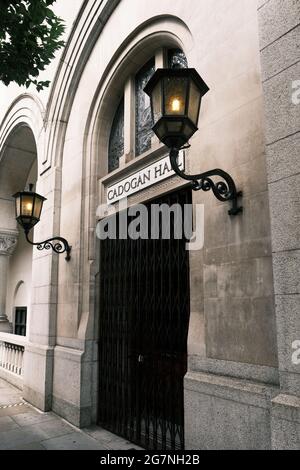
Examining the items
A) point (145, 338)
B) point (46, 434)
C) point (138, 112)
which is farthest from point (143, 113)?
point (46, 434)

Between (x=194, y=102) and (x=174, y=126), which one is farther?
(x=194, y=102)

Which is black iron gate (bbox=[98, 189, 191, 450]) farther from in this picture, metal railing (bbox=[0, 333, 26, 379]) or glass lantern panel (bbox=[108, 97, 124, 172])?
metal railing (bbox=[0, 333, 26, 379])

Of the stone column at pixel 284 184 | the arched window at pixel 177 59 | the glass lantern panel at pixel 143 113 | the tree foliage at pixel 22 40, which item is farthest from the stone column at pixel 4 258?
the stone column at pixel 284 184

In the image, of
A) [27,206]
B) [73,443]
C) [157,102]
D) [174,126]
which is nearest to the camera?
[174,126]

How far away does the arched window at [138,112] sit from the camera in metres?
5.85

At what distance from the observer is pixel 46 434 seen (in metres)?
5.64

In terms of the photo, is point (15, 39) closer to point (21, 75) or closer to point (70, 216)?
point (21, 75)

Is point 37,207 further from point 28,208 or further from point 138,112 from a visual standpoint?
point 138,112

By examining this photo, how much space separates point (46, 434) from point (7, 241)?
8007mm

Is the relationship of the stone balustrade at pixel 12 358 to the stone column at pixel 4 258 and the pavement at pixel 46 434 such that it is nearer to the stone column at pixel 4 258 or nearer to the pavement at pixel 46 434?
the stone column at pixel 4 258

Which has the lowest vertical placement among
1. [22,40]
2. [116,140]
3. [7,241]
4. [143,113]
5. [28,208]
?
[28,208]

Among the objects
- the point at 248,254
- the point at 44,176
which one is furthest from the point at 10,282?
the point at 248,254

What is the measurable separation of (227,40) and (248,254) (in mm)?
2479

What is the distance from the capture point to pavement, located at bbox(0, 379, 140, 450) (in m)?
5.14
